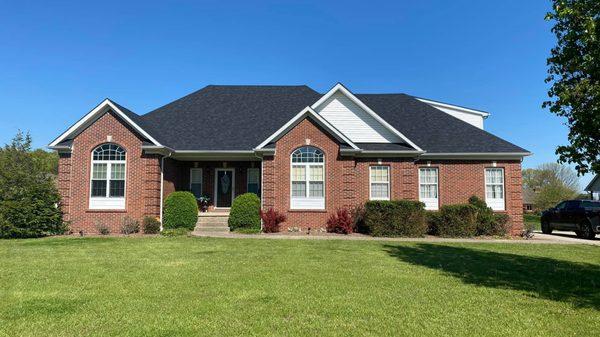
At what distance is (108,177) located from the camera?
59.2 feet

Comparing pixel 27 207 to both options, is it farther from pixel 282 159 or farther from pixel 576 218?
pixel 576 218

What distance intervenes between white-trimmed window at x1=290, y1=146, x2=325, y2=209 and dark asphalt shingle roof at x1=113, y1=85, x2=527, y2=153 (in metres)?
2.71

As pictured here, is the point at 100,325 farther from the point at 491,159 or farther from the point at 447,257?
the point at 491,159

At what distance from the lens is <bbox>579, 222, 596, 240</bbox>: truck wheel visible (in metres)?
18.8

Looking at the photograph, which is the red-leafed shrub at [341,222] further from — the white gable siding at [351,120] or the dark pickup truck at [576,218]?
the dark pickup truck at [576,218]

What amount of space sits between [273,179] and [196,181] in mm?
5560

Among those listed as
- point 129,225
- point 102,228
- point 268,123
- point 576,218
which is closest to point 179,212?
point 129,225

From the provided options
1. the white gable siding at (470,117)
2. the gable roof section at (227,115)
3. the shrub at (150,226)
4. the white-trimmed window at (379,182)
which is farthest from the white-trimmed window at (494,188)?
the shrub at (150,226)

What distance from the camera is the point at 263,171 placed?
18.7m

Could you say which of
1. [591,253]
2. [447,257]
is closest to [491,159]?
[591,253]

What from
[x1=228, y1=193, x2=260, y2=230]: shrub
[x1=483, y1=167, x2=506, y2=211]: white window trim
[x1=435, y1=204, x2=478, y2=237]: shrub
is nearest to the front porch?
[x1=228, y1=193, x2=260, y2=230]: shrub

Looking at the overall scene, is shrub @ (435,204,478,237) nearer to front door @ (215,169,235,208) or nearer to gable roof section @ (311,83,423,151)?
gable roof section @ (311,83,423,151)

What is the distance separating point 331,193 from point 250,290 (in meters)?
11.9

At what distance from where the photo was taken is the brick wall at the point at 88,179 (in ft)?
58.3
